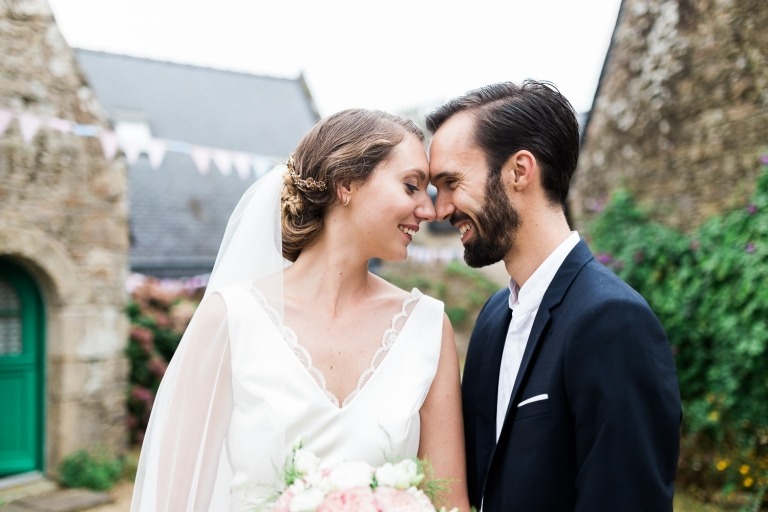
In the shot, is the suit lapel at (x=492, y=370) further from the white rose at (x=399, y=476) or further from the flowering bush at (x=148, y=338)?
the flowering bush at (x=148, y=338)

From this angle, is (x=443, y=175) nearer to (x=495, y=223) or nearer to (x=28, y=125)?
(x=495, y=223)

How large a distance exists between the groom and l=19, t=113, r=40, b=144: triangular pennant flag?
17.4ft

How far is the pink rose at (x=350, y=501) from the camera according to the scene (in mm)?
1679

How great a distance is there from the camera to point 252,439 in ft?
7.54

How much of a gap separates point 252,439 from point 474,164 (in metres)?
1.12

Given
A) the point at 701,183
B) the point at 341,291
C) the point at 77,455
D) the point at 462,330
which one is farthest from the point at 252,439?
the point at 462,330

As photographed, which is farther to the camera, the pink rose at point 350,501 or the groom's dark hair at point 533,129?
the groom's dark hair at point 533,129

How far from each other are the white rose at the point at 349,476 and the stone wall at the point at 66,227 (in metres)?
5.83

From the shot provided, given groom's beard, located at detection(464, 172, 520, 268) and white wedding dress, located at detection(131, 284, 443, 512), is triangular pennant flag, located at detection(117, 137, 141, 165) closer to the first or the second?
white wedding dress, located at detection(131, 284, 443, 512)

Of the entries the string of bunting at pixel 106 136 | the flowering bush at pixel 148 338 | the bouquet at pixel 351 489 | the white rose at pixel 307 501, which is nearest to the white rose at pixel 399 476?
the bouquet at pixel 351 489

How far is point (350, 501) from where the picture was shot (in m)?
1.70

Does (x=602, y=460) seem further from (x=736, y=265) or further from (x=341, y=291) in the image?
(x=736, y=265)

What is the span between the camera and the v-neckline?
238 cm

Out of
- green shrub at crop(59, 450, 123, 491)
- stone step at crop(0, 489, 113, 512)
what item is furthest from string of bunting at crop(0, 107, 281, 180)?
stone step at crop(0, 489, 113, 512)
